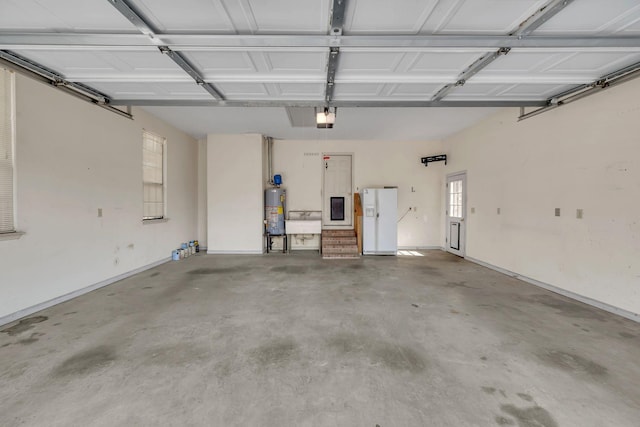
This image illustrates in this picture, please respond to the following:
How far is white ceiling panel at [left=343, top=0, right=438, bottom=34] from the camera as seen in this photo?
1.97m

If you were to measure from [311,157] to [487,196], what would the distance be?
4393 mm

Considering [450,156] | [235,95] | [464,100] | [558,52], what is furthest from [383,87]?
[450,156]

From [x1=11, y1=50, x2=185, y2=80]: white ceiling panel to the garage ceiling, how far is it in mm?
14

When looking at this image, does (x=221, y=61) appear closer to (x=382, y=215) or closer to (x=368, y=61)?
(x=368, y=61)

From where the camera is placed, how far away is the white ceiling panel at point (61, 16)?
195 centimetres

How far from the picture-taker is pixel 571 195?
11.7ft

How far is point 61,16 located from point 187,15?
41.6 inches

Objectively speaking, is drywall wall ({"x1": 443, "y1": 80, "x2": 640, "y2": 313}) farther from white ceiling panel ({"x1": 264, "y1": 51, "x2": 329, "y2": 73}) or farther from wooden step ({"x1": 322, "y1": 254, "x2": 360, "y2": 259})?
white ceiling panel ({"x1": 264, "y1": 51, "x2": 329, "y2": 73})

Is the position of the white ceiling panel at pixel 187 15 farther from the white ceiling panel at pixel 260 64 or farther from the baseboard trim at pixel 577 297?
the baseboard trim at pixel 577 297

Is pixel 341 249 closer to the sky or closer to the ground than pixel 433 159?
closer to the ground

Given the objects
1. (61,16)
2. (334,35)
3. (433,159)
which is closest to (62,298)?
(61,16)

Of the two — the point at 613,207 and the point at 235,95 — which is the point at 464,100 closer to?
the point at 613,207

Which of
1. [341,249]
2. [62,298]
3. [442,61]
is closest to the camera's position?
[442,61]

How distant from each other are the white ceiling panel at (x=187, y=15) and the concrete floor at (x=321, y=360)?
2896 mm
